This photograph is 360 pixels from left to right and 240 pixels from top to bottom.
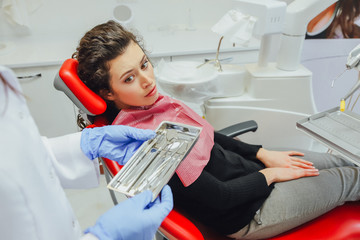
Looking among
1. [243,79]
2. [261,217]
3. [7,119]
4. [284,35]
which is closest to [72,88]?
[7,119]

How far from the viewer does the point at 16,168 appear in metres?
0.53

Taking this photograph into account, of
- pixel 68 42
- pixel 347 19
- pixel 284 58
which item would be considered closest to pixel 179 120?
pixel 284 58

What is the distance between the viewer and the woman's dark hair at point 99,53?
1.01 meters

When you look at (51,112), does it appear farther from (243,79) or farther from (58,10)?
(243,79)

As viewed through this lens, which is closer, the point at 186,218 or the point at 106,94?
the point at 186,218

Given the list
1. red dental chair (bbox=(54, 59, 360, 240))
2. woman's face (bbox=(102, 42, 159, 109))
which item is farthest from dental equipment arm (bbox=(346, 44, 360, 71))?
woman's face (bbox=(102, 42, 159, 109))

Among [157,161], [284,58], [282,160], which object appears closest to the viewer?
[157,161]

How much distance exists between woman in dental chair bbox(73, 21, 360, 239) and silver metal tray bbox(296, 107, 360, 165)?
193mm

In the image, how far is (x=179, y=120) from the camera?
116cm

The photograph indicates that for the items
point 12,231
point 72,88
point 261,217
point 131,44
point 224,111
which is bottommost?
point 261,217

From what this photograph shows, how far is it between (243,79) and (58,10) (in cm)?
179

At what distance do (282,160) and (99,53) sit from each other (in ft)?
2.99

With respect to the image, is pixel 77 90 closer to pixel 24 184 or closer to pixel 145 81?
pixel 145 81

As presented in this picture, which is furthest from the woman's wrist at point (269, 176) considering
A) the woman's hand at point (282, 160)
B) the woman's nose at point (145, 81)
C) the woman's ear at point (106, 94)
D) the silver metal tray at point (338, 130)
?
the woman's ear at point (106, 94)
